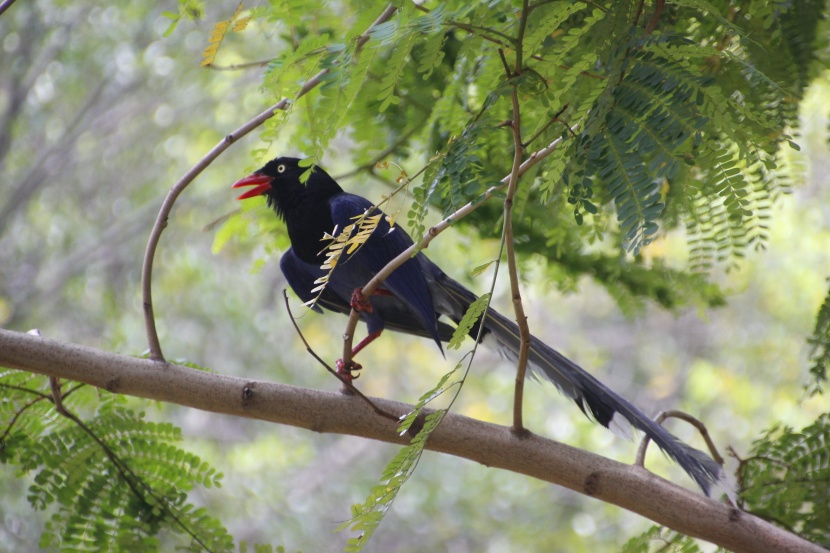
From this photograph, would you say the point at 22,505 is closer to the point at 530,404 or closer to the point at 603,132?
the point at 530,404

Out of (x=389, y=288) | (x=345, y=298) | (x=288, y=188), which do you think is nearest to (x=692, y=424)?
(x=389, y=288)

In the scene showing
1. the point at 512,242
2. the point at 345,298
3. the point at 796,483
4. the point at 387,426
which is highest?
the point at 345,298

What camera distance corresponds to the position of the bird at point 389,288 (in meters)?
3.17

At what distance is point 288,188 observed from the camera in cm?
428

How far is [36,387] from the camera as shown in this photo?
3086mm

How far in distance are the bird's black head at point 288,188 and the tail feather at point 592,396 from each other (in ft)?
3.87

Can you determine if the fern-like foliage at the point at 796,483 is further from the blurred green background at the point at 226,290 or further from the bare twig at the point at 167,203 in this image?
the blurred green background at the point at 226,290

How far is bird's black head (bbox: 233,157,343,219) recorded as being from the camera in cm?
421

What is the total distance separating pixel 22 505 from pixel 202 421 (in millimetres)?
4131

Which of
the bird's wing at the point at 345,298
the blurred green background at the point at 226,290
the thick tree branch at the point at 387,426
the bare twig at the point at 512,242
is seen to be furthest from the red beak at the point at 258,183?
the blurred green background at the point at 226,290

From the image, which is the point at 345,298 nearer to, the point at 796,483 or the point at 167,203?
the point at 167,203

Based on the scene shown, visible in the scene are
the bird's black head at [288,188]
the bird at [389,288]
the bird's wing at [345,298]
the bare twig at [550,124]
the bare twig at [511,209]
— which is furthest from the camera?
the bird's black head at [288,188]

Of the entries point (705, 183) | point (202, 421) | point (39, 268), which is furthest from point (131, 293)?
point (705, 183)

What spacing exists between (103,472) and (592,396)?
6.08 ft
